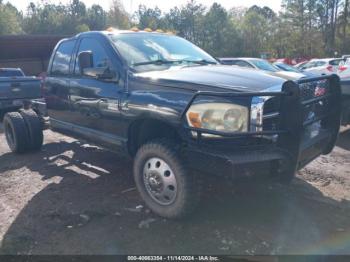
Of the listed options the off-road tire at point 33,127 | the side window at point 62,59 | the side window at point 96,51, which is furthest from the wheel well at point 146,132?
the off-road tire at point 33,127

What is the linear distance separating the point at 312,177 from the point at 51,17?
218 ft

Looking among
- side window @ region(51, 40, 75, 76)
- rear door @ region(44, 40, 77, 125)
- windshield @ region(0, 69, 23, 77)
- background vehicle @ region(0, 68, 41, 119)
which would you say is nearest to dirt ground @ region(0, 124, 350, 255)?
rear door @ region(44, 40, 77, 125)

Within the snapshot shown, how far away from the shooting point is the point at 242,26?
5769 cm

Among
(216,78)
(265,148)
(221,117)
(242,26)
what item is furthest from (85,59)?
(242,26)

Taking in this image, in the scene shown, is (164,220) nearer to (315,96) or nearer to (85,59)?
(315,96)

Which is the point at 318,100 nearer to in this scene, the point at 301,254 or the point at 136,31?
the point at 301,254

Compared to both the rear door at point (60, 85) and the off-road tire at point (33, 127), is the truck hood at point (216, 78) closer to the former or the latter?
the rear door at point (60, 85)

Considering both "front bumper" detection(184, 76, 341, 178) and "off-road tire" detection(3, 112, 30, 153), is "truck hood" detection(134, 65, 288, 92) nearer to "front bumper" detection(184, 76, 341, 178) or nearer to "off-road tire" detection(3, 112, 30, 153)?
"front bumper" detection(184, 76, 341, 178)

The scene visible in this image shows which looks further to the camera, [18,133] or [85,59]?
[18,133]

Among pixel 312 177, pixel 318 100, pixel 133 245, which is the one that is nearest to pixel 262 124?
pixel 318 100

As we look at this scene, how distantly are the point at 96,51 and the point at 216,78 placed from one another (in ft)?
→ 5.89

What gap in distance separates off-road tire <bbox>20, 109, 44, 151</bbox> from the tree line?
34.4 metres

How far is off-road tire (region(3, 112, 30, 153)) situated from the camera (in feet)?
21.0

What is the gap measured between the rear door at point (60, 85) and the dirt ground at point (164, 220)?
85cm
